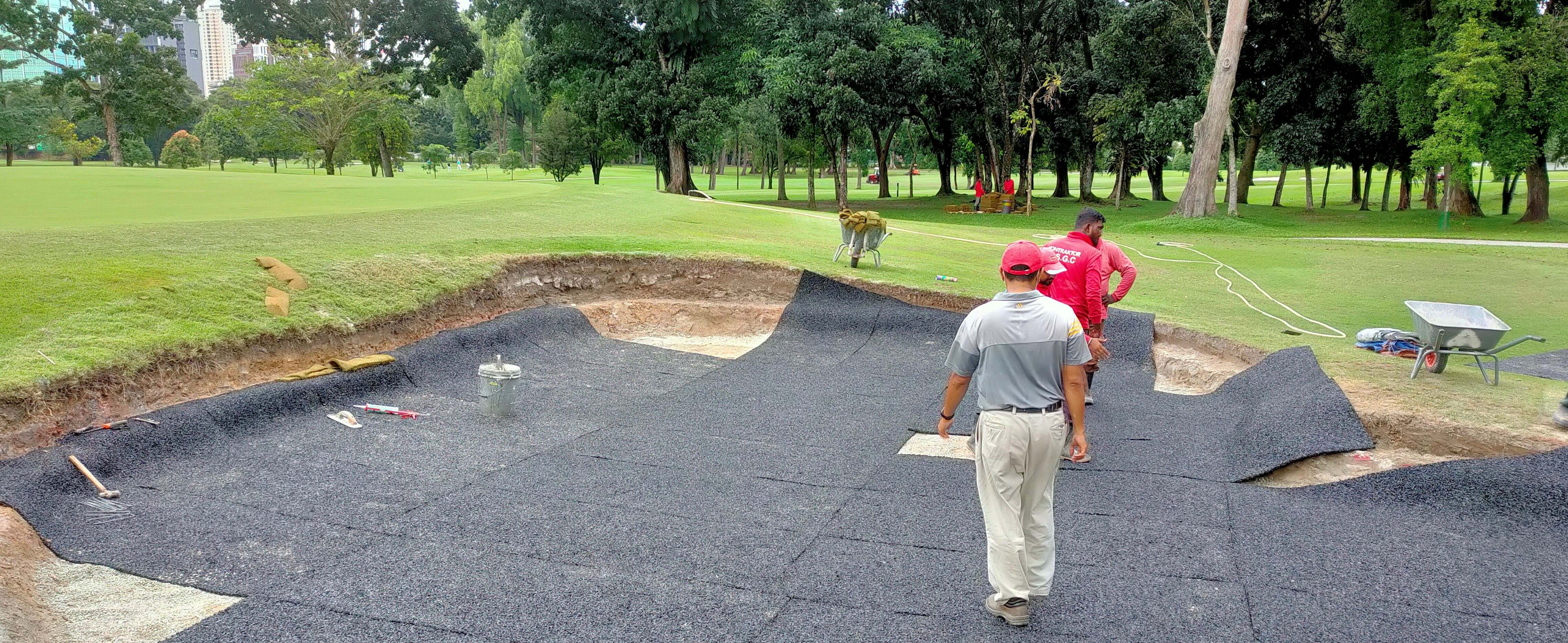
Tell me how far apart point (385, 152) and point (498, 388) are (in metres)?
47.0

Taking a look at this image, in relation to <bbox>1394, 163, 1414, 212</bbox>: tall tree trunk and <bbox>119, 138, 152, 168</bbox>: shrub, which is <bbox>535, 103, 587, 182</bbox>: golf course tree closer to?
<bbox>119, 138, 152, 168</bbox>: shrub

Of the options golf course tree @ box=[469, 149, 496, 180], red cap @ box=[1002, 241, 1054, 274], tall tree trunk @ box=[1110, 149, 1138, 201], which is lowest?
red cap @ box=[1002, 241, 1054, 274]

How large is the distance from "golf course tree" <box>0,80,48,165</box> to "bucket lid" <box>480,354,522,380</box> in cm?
5103

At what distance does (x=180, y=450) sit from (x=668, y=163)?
39.4 m

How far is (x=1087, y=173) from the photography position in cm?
4366

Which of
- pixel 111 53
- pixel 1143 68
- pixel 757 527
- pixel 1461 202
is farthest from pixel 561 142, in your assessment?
pixel 757 527

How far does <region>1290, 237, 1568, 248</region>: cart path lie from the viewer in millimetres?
22141

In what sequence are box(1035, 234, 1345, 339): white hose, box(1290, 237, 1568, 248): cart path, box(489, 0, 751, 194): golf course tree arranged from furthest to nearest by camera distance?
box(489, 0, 751, 194): golf course tree
box(1290, 237, 1568, 248): cart path
box(1035, 234, 1345, 339): white hose

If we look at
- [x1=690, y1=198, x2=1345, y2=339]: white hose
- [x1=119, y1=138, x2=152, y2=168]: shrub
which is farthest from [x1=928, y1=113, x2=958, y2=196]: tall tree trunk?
[x1=119, y1=138, x2=152, y2=168]: shrub

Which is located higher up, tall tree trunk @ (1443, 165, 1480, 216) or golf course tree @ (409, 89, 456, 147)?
Result: golf course tree @ (409, 89, 456, 147)

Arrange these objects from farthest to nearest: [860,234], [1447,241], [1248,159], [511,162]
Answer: [511,162] < [1248,159] < [1447,241] < [860,234]

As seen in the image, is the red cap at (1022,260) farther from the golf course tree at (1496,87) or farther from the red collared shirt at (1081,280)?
the golf course tree at (1496,87)

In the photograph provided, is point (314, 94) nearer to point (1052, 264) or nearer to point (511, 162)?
point (511, 162)

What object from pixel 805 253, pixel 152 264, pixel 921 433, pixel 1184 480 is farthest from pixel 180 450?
pixel 805 253
